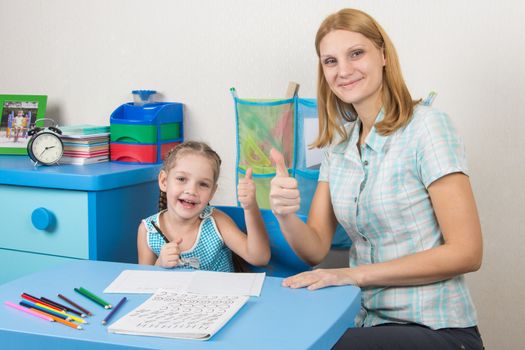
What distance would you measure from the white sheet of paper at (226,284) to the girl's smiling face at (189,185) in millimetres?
380

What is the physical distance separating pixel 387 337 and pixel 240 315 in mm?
439

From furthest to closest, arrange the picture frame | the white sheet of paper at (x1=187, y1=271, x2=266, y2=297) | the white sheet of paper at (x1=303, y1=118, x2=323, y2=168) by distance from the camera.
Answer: the picture frame, the white sheet of paper at (x1=303, y1=118, x2=323, y2=168), the white sheet of paper at (x1=187, y1=271, x2=266, y2=297)

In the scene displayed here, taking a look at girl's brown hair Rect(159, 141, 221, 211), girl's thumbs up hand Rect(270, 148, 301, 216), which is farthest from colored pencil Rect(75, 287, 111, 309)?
girl's brown hair Rect(159, 141, 221, 211)

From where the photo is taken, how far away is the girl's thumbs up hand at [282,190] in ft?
4.63

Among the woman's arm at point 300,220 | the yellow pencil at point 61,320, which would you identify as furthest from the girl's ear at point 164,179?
the yellow pencil at point 61,320

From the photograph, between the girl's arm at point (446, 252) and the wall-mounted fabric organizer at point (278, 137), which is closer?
the girl's arm at point (446, 252)

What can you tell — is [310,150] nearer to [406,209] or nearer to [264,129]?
[264,129]

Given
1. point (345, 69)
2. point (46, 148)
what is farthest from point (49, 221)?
point (345, 69)

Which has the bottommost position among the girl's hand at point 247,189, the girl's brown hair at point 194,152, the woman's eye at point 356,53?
the girl's hand at point 247,189

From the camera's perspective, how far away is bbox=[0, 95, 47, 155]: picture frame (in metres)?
2.49

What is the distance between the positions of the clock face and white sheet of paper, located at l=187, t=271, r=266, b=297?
97 cm

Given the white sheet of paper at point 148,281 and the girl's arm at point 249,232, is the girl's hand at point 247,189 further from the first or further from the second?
the white sheet of paper at point 148,281

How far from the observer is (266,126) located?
2062 mm

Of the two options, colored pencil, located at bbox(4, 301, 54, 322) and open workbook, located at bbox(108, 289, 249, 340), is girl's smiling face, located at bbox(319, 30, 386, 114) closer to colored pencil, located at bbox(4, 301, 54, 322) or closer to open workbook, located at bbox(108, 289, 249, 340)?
open workbook, located at bbox(108, 289, 249, 340)
